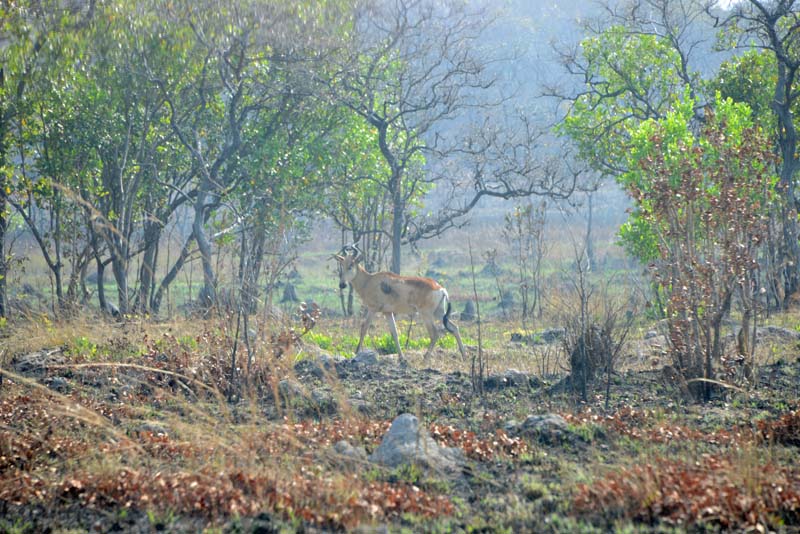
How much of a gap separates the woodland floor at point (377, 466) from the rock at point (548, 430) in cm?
3

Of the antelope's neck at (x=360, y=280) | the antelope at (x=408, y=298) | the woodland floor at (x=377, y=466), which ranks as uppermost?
the antelope's neck at (x=360, y=280)

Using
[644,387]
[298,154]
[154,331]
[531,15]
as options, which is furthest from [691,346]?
[531,15]

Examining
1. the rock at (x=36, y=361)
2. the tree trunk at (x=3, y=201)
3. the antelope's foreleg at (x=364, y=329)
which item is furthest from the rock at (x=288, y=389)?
the tree trunk at (x=3, y=201)

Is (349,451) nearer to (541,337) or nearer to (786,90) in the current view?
(541,337)

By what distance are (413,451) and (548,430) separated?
1370 mm

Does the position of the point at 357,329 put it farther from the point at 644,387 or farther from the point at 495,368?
the point at 644,387

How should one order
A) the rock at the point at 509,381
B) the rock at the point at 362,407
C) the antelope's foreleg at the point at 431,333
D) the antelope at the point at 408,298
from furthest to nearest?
the antelope at the point at 408,298 → the antelope's foreleg at the point at 431,333 → the rock at the point at 509,381 → the rock at the point at 362,407

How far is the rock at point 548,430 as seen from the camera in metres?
6.88

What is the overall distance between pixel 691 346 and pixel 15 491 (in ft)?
21.0

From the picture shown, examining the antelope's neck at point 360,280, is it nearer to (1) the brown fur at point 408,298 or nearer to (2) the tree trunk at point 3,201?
(1) the brown fur at point 408,298

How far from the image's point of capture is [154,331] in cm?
1268

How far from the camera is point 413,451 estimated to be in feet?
20.4

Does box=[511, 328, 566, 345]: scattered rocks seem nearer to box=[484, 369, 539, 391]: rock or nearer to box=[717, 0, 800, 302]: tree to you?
box=[717, 0, 800, 302]: tree

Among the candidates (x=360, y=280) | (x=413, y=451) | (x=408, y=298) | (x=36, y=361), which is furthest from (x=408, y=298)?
(x=413, y=451)
